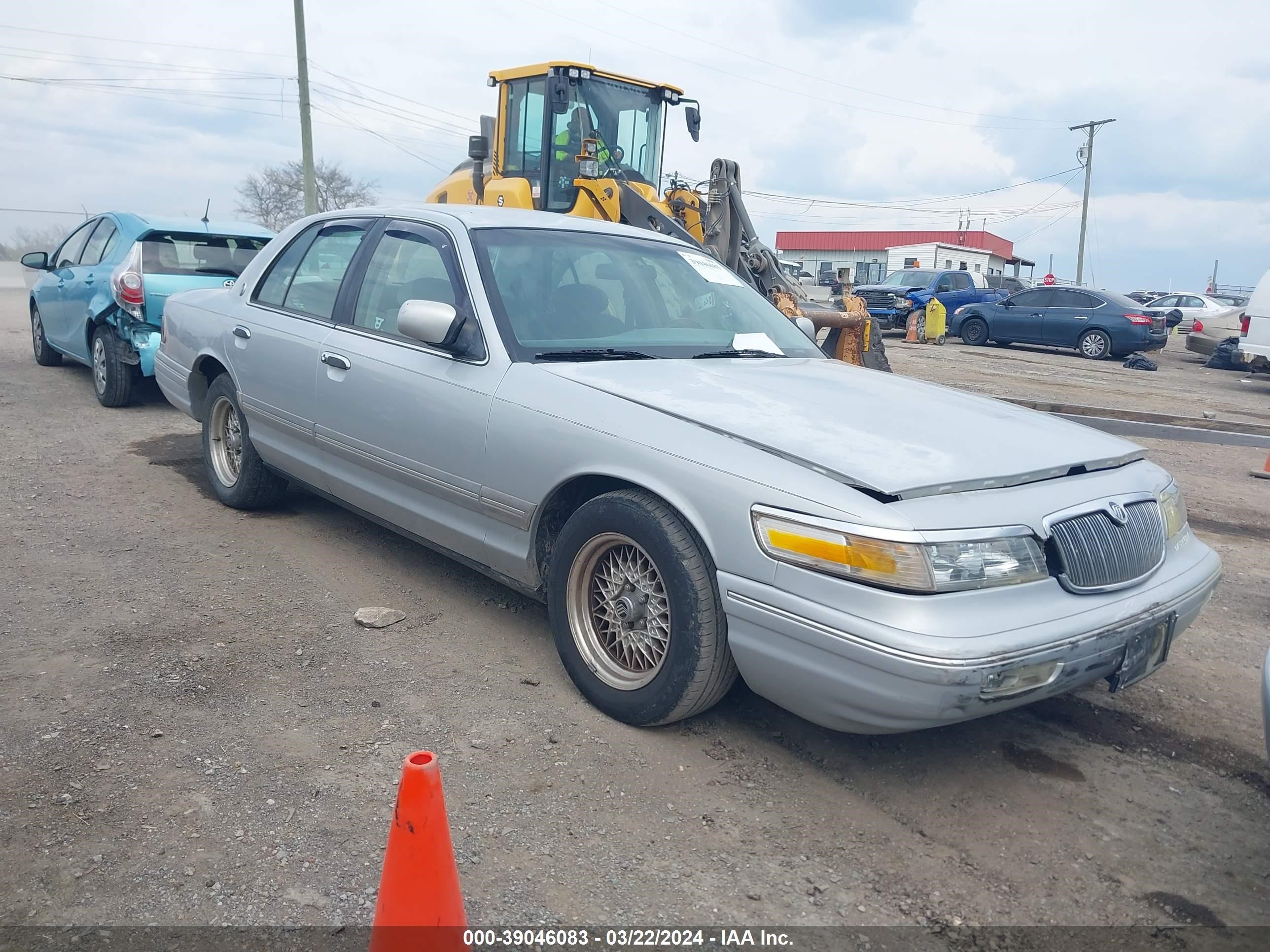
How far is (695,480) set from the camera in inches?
122

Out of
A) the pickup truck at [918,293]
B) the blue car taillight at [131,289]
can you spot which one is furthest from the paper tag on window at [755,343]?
the pickup truck at [918,293]

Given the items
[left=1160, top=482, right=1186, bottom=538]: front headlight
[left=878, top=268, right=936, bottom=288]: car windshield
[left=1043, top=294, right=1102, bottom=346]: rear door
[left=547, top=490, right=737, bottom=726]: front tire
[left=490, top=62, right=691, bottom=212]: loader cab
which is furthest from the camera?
[left=878, top=268, right=936, bottom=288]: car windshield

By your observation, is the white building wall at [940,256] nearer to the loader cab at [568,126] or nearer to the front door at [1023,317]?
the front door at [1023,317]

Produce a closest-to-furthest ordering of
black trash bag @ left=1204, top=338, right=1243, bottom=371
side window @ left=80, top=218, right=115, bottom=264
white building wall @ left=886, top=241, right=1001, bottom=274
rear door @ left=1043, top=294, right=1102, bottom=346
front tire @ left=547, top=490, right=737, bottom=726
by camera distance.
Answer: front tire @ left=547, top=490, right=737, bottom=726 → side window @ left=80, top=218, right=115, bottom=264 → black trash bag @ left=1204, top=338, right=1243, bottom=371 → rear door @ left=1043, top=294, right=1102, bottom=346 → white building wall @ left=886, top=241, right=1001, bottom=274

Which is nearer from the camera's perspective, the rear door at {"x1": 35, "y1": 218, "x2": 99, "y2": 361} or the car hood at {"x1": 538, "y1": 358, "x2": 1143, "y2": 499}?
the car hood at {"x1": 538, "y1": 358, "x2": 1143, "y2": 499}

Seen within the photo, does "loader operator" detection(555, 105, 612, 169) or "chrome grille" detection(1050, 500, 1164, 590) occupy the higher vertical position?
"loader operator" detection(555, 105, 612, 169)

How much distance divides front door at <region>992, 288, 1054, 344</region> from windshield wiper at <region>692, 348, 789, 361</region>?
19168 millimetres

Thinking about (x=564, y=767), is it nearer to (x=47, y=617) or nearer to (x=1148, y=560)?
(x=1148, y=560)

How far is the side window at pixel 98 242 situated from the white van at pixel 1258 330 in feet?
51.2

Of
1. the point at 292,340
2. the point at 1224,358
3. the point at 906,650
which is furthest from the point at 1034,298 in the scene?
the point at 906,650

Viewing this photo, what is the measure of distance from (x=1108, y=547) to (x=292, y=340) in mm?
3652

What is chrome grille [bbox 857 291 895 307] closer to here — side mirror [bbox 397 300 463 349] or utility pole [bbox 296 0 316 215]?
utility pole [bbox 296 0 316 215]

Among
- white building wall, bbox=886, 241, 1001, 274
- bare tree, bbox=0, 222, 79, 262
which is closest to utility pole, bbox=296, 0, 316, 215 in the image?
bare tree, bbox=0, 222, 79, 262

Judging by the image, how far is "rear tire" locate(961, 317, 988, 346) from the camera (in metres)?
22.5
